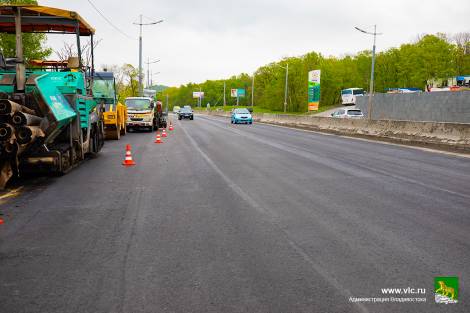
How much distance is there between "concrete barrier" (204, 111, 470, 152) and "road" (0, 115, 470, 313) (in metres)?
9.76

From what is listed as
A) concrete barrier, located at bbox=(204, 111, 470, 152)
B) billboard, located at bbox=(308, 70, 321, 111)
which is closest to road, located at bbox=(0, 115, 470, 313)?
concrete barrier, located at bbox=(204, 111, 470, 152)

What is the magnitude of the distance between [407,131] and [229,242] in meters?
20.0

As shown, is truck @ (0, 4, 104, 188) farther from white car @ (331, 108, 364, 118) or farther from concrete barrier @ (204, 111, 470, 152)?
→ white car @ (331, 108, 364, 118)

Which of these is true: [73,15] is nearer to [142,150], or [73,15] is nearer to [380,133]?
[142,150]

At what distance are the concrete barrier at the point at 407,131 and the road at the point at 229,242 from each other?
9757mm

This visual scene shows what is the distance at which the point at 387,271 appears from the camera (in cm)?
457

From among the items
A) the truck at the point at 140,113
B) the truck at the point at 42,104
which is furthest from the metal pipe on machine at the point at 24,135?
the truck at the point at 140,113

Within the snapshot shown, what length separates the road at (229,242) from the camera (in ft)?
12.9

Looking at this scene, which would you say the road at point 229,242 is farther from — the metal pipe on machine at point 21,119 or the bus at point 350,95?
the bus at point 350,95

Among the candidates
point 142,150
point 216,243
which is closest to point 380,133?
point 142,150

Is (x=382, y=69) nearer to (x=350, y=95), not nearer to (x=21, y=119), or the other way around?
(x=350, y=95)

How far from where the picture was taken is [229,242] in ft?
18.0

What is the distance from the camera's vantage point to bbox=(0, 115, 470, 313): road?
394 cm

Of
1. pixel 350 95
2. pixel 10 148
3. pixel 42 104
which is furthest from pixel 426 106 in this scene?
pixel 350 95
